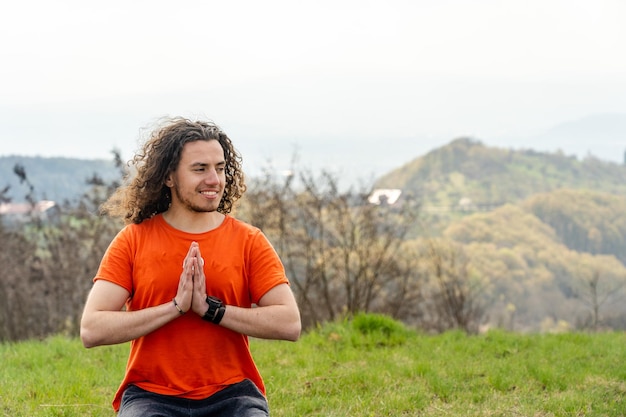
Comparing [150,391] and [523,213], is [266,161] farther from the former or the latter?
[523,213]

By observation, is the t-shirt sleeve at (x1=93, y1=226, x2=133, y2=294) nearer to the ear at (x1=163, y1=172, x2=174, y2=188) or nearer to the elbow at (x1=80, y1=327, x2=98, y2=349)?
the elbow at (x1=80, y1=327, x2=98, y2=349)

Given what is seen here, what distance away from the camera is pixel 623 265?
61438mm

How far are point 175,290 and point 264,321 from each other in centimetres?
42

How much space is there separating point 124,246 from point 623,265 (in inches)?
2538

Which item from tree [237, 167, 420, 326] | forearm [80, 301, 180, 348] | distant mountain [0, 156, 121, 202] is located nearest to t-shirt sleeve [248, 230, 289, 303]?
forearm [80, 301, 180, 348]

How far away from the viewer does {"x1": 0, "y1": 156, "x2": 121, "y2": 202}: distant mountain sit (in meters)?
16.2

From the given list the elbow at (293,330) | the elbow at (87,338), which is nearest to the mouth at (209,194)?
the elbow at (293,330)

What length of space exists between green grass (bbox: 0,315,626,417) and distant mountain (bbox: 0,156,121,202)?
9028mm

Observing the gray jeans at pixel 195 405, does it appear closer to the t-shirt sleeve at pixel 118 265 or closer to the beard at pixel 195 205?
the t-shirt sleeve at pixel 118 265

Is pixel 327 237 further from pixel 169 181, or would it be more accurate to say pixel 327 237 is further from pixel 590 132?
pixel 590 132

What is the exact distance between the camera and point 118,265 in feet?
10.6

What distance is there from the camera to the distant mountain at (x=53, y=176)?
1617 centimetres

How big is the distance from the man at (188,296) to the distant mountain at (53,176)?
Answer: 40.6 feet

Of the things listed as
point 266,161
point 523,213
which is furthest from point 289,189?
point 523,213
